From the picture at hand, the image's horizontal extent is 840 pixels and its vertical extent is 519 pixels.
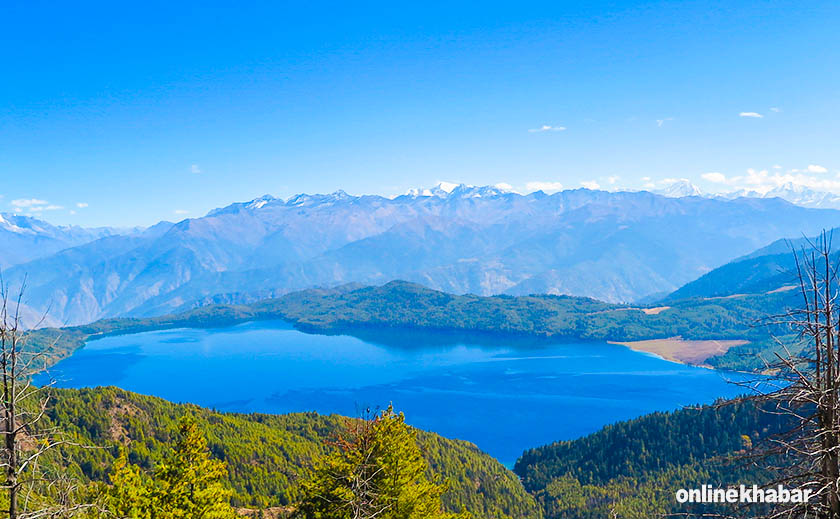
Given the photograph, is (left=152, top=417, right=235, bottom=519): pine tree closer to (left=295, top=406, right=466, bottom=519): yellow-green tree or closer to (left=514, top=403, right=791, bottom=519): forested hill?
(left=295, top=406, right=466, bottom=519): yellow-green tree

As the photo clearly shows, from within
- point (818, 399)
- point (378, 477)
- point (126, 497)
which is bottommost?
point (126, 497)

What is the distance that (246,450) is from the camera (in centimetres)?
8938

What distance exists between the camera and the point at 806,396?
9.65 meters

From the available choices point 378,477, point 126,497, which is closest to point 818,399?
point 378,477

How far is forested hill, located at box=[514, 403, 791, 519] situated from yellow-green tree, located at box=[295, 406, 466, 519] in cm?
7313

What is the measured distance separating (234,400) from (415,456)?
545 feet

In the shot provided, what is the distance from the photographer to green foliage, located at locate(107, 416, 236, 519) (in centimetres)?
2138

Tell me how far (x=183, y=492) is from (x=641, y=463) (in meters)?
103

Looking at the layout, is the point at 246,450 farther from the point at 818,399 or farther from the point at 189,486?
the point at 818,399

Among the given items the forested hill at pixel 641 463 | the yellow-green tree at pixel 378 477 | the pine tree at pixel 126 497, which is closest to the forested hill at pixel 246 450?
the forested hill at pixel 641 463

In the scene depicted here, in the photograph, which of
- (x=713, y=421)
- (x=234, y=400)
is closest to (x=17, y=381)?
(x=713, y=421)

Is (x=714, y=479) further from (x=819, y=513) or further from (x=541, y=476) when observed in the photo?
(x=819, y=513)

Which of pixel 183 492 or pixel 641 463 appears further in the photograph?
pixel 641 463

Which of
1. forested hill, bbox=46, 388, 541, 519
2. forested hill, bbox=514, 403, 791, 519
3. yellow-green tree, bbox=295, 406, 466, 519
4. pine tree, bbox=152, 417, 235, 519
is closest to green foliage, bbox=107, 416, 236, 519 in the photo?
pine tree, bbox=152, 417, 235, 519
